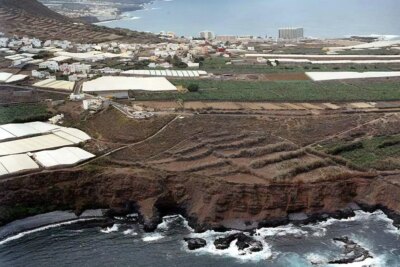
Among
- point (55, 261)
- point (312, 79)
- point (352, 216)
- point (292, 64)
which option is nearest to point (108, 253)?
point (55, 261)

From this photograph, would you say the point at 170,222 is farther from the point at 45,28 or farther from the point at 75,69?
the point at 45,28

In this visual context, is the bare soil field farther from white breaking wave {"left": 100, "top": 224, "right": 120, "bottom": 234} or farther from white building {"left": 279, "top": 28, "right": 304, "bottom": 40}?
white building {"left": 279, "top": 28, "right": 304, "bottom": 40}

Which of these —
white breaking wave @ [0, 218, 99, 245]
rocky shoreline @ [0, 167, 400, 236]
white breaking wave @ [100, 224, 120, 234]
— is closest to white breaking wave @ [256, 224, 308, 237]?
rocky shoreline @ [0, 167, 400, 236]

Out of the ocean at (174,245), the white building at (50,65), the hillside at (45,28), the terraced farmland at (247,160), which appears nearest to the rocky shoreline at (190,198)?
the ocean at (174,245)

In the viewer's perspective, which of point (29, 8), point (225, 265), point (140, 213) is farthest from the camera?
point (29, 8)

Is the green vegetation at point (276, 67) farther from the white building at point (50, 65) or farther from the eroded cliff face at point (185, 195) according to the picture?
the eroded cliff face at point (185, 195)

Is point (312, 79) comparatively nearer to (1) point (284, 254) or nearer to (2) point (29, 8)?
(1) point (284, 254)
